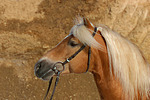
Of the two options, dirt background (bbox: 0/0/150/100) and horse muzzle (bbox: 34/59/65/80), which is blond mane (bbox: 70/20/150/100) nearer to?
horse muzzle (bbox: 34/59/65/80)

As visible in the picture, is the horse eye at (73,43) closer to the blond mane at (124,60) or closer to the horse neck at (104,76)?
the blond mane at (124,60)

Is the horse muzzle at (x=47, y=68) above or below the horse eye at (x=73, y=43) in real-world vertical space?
below

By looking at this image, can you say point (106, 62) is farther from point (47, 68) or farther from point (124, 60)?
point (47, 68)

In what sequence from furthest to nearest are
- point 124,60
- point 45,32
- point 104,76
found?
point 45,32
point 104,76
point 124,60

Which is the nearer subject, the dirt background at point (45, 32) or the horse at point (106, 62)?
the horse at point (106, 62)

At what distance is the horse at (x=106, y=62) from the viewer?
163 centimetres

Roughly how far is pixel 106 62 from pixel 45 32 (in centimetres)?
289

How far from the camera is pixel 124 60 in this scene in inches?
63.8

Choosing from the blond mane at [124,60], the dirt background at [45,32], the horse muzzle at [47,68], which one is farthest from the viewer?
the dirt background at [45,32]

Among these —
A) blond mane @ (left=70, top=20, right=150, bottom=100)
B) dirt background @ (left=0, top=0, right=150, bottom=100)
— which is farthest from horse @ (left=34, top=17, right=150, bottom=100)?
dirt background @ (left=0, top=0, right=150, bottom=100)

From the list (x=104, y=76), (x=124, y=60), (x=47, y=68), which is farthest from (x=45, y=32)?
(x=124, y=60)

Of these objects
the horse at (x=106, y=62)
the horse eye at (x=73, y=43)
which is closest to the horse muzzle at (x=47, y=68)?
the horse at (x=106, y=62)

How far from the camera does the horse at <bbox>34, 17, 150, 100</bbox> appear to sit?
163cm

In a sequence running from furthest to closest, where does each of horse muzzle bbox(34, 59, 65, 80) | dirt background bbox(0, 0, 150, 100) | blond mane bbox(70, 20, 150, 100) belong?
dirt background bbox(0, 0, 150, 100) → horse muzzle bbox(34, 59, 65, 80) → blond mane bbox(70, 20, 150, 100)
